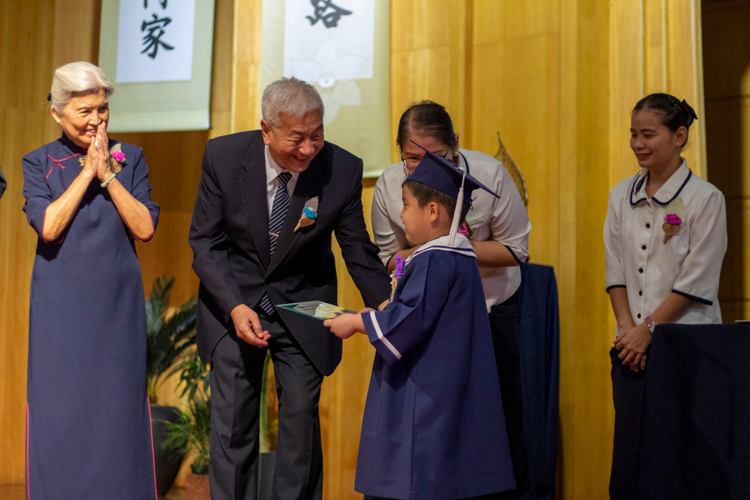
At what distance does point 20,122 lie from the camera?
475 centimetres

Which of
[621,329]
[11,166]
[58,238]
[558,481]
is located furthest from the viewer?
[11,166]

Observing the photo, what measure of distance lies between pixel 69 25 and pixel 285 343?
3.25 m

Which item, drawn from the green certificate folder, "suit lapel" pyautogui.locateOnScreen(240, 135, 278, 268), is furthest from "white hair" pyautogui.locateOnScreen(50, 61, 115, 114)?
the green certificate folder

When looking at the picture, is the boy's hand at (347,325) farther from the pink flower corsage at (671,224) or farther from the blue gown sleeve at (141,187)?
the pink flower corsage at (671,224)

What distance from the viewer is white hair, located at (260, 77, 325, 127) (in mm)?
2441

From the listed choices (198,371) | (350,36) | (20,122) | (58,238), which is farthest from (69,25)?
(58,238)

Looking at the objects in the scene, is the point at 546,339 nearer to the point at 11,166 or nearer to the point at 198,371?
the point at 198,371

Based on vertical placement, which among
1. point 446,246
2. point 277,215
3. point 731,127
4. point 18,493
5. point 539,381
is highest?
point 731,127

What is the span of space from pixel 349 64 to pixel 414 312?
219cm

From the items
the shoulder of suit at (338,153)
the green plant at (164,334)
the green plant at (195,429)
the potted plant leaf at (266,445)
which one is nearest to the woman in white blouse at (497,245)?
the shoulder of suit at (338,153)

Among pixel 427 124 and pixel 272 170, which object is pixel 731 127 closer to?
pixel 427 124

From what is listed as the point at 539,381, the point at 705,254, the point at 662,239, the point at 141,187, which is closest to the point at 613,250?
the point at 662,239

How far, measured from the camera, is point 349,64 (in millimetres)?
4035

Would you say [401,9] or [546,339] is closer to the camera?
[546,339]
